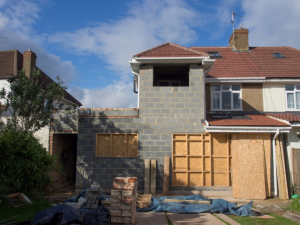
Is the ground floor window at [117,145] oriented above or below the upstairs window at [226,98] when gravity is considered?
below

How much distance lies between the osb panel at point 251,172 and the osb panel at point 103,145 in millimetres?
5446

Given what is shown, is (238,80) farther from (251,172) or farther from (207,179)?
(207,179)

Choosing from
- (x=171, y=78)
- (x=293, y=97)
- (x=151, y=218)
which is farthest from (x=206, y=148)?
(x=293, y=97)

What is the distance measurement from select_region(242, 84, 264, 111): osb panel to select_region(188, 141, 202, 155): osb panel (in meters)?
4.22

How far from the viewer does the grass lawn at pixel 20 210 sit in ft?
22.4

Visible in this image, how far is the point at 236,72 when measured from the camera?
14.1m

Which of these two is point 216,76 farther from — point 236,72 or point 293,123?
point 293,123

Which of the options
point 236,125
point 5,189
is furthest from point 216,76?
point 5,189

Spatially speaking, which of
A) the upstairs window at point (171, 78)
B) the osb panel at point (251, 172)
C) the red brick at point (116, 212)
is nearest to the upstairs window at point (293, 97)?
the osb panel at point (251, 172)

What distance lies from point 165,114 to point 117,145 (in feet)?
8.03

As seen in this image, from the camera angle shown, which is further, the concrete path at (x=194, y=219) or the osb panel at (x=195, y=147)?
the osb panel at (x=195, y=147)

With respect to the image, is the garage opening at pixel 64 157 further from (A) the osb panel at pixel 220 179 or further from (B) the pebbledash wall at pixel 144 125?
(A) the osb panel at pixel 220 179

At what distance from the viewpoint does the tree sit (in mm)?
9609

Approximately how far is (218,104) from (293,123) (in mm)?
3795
